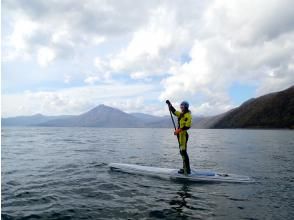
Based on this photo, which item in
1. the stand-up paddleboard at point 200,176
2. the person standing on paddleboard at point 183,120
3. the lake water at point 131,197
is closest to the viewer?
the lake water at point 131,197

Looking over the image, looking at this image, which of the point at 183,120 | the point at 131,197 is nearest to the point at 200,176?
the point at 183,120

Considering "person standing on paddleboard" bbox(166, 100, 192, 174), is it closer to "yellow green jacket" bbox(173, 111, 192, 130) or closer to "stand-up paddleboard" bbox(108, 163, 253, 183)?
"yellow green jacket" bbox(173, 111, 192, 130)

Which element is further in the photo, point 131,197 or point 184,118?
point 184,118

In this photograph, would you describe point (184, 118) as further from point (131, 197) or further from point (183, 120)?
point (131, 197)

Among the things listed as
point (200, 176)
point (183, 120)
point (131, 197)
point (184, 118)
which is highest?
point (184, 118)

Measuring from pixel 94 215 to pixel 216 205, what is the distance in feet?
17.9

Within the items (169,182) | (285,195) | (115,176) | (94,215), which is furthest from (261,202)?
(115,176)

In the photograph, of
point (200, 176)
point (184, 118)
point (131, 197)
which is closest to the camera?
point (131, 197)

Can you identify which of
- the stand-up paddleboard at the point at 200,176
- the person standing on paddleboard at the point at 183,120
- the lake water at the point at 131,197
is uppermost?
the person standing on paddleboard at the point at 183,120

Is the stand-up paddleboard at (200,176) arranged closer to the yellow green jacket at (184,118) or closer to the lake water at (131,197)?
the lake water at (131,197)

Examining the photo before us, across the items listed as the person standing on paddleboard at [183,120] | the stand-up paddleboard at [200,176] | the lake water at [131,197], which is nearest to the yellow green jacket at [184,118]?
the person standing on paddleboard at [183,120]

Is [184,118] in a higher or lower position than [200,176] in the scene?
higher

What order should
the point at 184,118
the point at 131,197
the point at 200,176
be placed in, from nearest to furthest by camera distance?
the point at 131,197 → the point at 184,118 → the point at 200,176

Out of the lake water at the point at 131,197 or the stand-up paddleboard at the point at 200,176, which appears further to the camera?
the stand-up paddleboard at the point at 200,176
